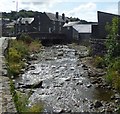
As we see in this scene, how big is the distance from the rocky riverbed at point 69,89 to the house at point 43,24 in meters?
48.4

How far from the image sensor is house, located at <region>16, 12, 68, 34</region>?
81.0m

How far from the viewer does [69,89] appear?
22562 millimetres

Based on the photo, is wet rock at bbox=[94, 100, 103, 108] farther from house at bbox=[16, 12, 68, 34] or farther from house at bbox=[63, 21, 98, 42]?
house at bbox=[16, 12, 68, 34]

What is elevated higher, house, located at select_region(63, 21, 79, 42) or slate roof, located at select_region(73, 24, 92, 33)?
slate roof, located at select_region(73, 24, 92, 33)

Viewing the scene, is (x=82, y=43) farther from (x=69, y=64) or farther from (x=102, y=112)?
(x=102, y=112)

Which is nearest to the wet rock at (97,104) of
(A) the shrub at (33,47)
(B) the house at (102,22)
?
(B) the house at (102,22)

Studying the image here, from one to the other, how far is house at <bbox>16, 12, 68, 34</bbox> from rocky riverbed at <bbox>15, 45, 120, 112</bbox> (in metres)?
48.4

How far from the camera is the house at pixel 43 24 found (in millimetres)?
81000

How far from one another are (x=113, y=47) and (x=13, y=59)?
9415 millimetres

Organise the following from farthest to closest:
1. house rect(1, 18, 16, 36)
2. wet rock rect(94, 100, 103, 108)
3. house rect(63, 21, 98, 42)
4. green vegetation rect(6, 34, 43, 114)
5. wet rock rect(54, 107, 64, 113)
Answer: house rect(1, 18, 16, 36) < house rect(63, 21, 98, 42) < wet rock rect(94, 100, 103, 108) < wet rock rect(54, 107, 64, 113) < green vegetation rect(6, 34, 43, 114)

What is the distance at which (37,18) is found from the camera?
3295 inches

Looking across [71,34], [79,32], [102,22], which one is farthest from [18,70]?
[71,34]

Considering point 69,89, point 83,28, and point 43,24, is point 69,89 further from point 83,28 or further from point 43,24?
point 43,24

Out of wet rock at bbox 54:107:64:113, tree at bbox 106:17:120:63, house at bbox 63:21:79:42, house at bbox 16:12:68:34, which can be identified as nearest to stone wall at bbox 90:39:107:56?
tree at bbox 106:17:120:63
